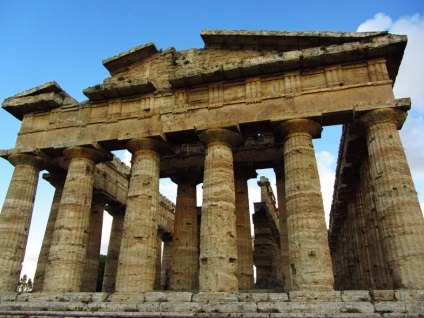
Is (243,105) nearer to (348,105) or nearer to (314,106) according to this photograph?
(314,106)

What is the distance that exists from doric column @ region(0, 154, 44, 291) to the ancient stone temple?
0.05 meters

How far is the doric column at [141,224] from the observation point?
12.8 meters

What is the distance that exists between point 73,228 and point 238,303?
7.21 metres

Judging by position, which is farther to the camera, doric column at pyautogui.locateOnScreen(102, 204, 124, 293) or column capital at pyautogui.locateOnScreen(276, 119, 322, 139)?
doric column at pyautogui.locateOnScreen(102, 204, 124, 293)

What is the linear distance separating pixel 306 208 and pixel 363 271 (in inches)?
274

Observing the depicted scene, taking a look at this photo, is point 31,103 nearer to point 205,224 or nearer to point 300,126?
point 205,224

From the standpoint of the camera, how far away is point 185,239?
1703 centimetres

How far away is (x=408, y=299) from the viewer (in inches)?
391

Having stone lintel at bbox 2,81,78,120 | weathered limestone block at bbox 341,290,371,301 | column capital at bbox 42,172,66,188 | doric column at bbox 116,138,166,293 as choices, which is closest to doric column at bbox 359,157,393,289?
weathered limestone block at bbox 341,290,371,301

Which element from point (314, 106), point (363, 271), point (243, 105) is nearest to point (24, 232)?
point (243, 105)

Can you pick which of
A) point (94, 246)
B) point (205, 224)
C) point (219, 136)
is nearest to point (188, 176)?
point (219, 136)

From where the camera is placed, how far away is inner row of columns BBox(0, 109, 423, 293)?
1174 cm

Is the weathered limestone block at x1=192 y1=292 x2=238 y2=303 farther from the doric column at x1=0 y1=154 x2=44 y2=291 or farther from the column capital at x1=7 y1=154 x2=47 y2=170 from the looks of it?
the column capital at x1=7 y1=154 x2=47 y2=170

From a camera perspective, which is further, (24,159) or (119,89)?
(24,159)
